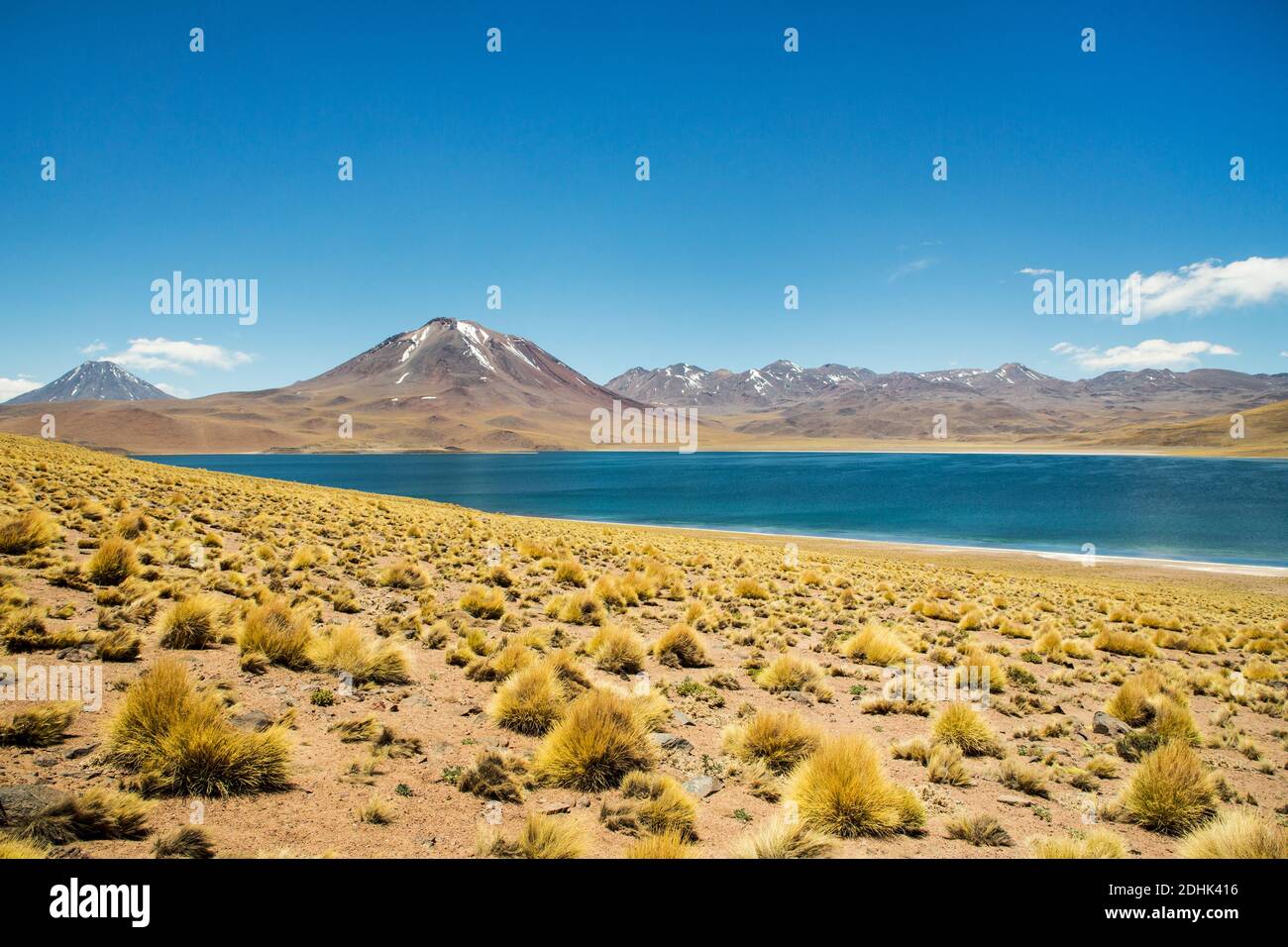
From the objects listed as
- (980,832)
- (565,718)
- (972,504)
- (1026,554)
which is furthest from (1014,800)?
(972,504)

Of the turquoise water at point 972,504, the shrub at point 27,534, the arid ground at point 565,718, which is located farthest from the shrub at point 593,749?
the turquoise water at point 972,504

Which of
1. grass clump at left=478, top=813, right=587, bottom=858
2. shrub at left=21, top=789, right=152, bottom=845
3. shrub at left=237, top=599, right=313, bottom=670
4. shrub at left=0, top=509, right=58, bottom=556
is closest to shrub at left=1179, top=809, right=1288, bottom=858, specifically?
grass clump at left=478, top=813, right=587, bottom=858

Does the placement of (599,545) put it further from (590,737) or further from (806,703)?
(590,737)

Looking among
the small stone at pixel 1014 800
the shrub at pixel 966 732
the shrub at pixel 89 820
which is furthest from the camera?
the shrub at pixel 966 732

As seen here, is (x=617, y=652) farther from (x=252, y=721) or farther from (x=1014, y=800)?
(x=1014, y=800)

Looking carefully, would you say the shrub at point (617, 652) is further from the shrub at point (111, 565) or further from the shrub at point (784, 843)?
the shrub at point (111, 565)
